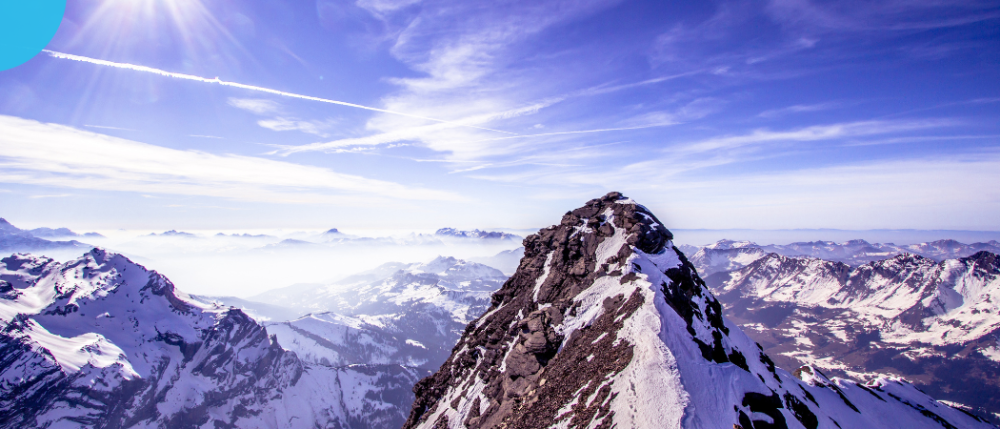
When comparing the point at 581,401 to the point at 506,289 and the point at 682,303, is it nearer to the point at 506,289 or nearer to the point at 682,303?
the point at 682,303

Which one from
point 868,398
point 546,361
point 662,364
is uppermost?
point 662,364

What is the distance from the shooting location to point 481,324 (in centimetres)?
6956

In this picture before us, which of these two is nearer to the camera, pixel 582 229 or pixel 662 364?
pixel 662 364

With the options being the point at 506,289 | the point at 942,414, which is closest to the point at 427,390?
the point at 506,289

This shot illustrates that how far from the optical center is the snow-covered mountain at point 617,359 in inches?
1163

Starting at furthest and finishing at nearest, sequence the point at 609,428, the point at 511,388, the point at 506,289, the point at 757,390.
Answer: the point at 506,289 < the point at 511,388 < the point at 757,390 < the point at 609,428

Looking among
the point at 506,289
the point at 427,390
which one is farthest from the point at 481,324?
the point at 427,390

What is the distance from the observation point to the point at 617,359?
112ft

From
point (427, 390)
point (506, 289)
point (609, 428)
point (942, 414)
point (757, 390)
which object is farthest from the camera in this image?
point (942, 414)

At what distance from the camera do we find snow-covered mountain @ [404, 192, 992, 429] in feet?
96.9

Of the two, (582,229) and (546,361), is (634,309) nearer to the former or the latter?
(546,361)

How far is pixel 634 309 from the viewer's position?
1571 inches

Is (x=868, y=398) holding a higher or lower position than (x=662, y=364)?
lower

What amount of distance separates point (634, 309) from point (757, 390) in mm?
12365
